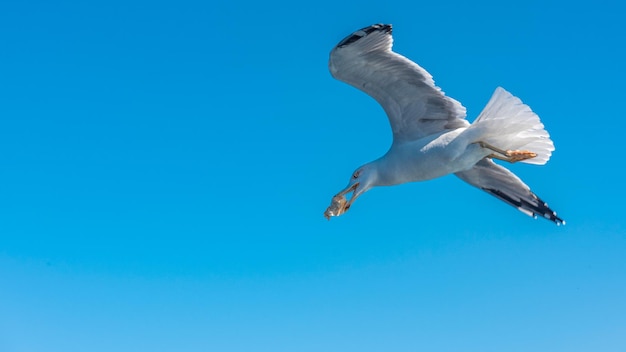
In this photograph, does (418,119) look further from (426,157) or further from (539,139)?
(539,139)

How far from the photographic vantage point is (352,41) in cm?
1072

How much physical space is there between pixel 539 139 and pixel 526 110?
22.1 inches

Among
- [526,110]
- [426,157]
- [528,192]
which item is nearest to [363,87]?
[426,157]

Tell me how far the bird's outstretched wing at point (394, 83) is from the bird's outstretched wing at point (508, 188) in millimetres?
1157

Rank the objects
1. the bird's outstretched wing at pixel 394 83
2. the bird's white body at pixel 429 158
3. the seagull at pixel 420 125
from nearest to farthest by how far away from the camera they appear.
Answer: the bird's outstretched wing at pixel 394 83 < the seagull at pixel 420 125 < the bird's white body at pixel 429 158

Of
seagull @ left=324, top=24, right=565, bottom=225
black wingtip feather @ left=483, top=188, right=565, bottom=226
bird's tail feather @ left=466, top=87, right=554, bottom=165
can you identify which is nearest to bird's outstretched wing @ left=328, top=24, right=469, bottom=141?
seagull @ left=324, top=24, right=565, bottom=225

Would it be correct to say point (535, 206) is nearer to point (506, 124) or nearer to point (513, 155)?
point (513, 155)

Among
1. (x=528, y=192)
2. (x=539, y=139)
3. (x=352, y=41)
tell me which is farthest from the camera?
(x=528, y=192)

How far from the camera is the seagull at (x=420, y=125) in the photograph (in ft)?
36.0

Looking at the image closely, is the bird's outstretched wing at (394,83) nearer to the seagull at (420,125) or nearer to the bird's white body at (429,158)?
the seagull at (420,125)

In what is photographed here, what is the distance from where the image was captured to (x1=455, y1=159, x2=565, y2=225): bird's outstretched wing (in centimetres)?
1243

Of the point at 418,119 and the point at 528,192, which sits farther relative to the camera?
the point at 528,192

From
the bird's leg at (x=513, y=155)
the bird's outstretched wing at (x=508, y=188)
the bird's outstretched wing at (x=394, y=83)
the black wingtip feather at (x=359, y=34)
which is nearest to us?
the black wingtip feather at (x=359, y=34)

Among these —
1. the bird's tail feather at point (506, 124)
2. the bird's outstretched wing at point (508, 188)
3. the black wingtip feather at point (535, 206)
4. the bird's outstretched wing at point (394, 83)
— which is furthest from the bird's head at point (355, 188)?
the black wingtip feather at point (535, 206)
